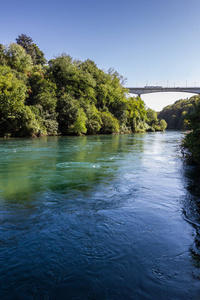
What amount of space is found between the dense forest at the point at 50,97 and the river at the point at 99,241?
2659 cm

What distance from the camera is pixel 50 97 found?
137 feet

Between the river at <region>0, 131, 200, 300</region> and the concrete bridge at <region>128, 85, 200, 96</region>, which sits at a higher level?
the concrete bridge at <region>128, 85, 200, 96</region>

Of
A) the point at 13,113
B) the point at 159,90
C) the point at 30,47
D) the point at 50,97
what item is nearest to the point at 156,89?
the point at 159,90

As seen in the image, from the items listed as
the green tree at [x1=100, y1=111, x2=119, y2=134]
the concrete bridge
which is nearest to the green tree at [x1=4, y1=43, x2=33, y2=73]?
the green tree at [x1=100, y1=111, x2=119, y2=134]

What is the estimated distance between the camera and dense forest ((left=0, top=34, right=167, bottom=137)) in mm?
32719

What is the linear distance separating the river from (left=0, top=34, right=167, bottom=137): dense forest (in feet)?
87.2

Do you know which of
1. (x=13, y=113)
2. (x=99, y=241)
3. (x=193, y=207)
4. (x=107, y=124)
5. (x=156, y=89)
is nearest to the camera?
(x=99, y=241)

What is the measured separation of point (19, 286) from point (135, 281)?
1570mm

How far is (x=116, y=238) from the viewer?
4.28 metres

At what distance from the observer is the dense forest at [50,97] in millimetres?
32719

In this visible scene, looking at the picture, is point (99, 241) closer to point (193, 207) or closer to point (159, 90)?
point (193, 207)

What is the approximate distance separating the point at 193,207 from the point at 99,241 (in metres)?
3.29

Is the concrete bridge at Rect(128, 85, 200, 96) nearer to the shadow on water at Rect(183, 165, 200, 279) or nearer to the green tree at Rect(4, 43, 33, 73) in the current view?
the green tree at Rect(4, 43, 33, 73)

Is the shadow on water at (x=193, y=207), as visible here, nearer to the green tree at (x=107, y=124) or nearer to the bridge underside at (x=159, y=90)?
the green tree at (x=107, y=124)
